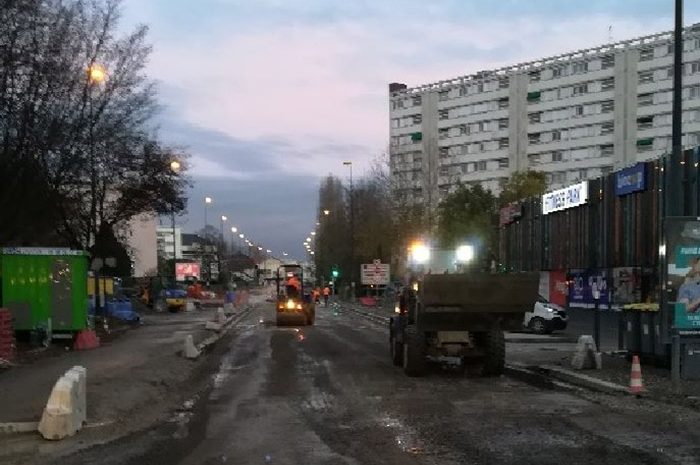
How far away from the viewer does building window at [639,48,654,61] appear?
7981 centimetres

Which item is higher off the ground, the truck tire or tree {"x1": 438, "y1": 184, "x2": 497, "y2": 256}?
tree {"x1": 438, "y1": 184, "x2": 497, "y2": 256}

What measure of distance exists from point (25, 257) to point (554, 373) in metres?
14.3

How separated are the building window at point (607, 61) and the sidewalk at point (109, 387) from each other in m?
70.6

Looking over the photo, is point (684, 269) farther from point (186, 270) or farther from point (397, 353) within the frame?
point (186, 270)

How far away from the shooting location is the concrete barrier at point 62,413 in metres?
9.93

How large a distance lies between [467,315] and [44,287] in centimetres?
1214

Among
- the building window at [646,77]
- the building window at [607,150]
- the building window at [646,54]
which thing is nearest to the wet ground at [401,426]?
the building window at [646,77]

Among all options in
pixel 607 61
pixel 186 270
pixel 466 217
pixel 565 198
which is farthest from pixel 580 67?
pixel 565 198

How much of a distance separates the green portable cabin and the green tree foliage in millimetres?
1015

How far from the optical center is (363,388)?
587 inches

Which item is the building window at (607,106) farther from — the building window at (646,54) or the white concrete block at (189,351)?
the white concrete block at (189,351)

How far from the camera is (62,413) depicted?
32.8 feet

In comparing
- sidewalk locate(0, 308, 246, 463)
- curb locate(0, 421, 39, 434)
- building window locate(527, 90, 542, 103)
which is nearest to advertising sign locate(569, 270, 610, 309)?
sidewalk locate(0, 308, 246, 463)

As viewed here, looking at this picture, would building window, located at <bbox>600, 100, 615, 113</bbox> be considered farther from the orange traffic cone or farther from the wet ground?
the orange traffic cone
